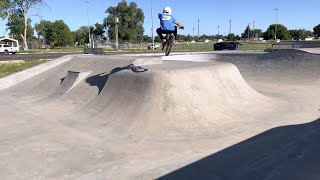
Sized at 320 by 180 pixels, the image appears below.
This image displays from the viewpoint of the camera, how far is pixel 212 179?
4.56 m

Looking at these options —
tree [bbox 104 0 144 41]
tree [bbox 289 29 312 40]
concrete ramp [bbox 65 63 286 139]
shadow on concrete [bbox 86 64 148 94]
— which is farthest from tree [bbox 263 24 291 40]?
concrete ramp [bbox 65 63 286 139]

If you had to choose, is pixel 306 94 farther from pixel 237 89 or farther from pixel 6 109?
pixel 6 109

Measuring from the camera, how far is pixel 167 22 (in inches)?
351

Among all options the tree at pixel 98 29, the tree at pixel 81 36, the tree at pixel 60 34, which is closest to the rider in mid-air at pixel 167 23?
the tree at pixel 60 34

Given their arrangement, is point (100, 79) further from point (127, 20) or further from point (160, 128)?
point (127, 20)

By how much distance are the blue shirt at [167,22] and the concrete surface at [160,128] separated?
1190 mm

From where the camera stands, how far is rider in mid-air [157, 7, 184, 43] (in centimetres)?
884

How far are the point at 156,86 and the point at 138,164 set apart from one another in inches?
127

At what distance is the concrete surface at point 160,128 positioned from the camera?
5.07m

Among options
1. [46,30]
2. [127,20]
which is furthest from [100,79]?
[46,30]

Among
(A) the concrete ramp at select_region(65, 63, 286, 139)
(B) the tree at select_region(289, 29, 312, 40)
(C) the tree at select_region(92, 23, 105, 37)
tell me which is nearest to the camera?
(A) the concrete ramp at select_region(65, 63, 286, 139)

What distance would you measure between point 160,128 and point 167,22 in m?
3.23

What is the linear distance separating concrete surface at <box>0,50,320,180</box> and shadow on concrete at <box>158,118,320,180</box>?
0.05 feet

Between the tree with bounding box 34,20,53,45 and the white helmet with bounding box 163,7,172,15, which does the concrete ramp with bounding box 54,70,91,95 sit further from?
the tree with bounding box 34,20,53,45
